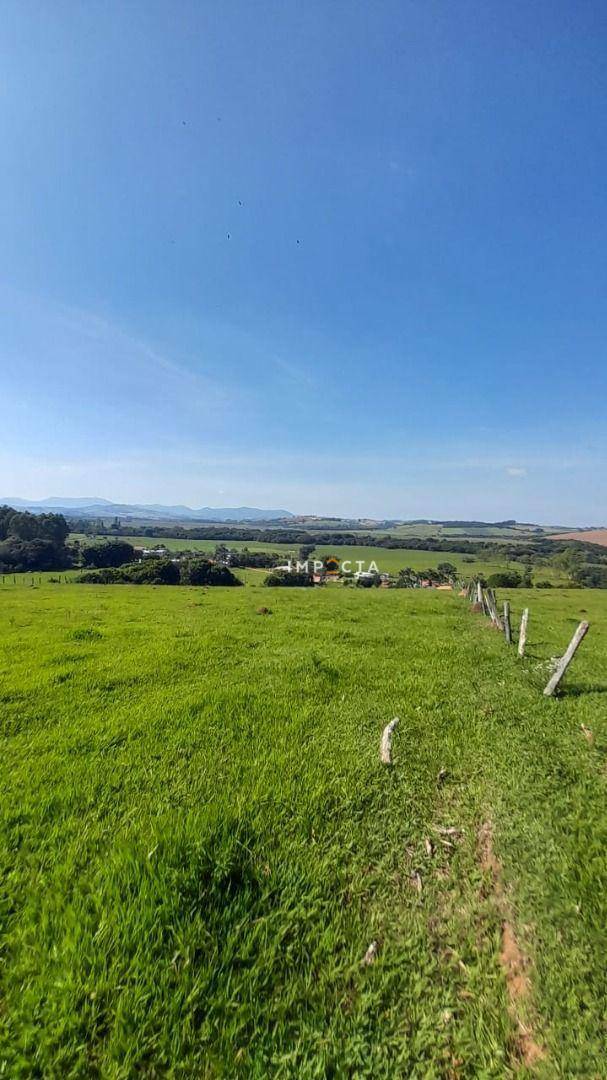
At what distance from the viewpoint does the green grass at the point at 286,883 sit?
104 inches

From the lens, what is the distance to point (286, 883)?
3809mm

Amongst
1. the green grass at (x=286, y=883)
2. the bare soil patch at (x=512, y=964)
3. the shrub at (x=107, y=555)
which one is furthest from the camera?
the shrub at (x=107, y=555)

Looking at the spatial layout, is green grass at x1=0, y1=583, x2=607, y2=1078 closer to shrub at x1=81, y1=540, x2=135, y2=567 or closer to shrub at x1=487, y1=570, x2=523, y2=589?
shrub at x1=487, y1=570, x2=523, y2=589

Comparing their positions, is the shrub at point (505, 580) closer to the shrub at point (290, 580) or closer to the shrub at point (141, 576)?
the shrub at point (290, 580)

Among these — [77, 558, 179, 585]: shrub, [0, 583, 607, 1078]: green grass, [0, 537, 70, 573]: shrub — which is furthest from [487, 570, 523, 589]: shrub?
[0, 537, 70, 573]: shrub

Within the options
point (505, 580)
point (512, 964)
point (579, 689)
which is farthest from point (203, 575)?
point (512, 964)

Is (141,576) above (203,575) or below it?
below

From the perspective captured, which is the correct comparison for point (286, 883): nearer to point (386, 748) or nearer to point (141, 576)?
point (386, 748)

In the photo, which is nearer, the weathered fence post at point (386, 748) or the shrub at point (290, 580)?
the weathered fence post at point (386, 748)

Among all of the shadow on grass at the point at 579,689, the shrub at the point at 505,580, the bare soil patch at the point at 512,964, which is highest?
the bare soil patch at the point at 512,964

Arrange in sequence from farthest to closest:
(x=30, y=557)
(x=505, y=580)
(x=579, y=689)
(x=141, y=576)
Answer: (x=30, y=557)
(x=505, y=580)
(x=141, y=576)
(x=579, y=689)

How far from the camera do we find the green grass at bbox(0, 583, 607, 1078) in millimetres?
2645

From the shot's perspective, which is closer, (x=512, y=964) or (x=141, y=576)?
(x=512, y=964)

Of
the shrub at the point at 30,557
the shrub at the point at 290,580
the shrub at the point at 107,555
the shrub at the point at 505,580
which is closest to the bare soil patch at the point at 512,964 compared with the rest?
the shrub at the point at 290,580
